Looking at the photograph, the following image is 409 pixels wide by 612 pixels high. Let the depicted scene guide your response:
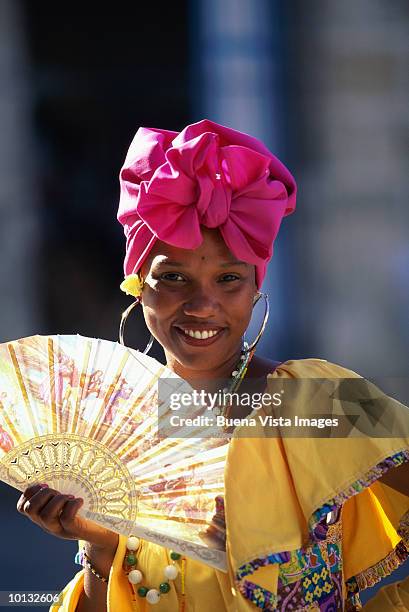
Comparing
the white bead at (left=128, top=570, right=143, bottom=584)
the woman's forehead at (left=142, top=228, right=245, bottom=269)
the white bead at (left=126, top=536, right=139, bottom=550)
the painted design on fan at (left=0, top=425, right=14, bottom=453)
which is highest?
the woman's forehead at (left=142, top=228, right=245, bottom=269)

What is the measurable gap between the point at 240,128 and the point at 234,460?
3472mm

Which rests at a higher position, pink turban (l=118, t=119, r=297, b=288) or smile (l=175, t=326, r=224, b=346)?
pink turban (l=118, t=119, r=297, b=288)

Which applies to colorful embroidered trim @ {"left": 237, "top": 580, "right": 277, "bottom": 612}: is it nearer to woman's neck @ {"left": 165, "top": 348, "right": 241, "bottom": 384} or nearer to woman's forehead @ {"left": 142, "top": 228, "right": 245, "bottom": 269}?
woman's neck @ {"left": 165, "top": 348, "right": 241, "bottom": 384}

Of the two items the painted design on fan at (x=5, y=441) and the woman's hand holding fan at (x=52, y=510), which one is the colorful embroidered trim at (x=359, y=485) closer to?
the woman's hand holding fan at (x=52, y=510)

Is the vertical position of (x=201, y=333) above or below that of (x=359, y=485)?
above

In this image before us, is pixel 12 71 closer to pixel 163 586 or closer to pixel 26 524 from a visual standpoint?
pixel 26 524

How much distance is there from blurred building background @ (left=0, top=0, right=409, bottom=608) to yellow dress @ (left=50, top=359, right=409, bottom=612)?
10.4 ft

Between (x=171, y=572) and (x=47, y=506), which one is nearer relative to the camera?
(x=47, y=506)

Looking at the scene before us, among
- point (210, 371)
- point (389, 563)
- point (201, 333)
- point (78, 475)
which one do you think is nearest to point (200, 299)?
point (201, 333)

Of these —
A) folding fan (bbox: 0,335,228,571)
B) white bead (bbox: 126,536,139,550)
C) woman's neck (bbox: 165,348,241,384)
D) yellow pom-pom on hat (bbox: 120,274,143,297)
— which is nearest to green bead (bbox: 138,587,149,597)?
white bead (bbox: 126,536,139,550)

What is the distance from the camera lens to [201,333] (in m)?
2.66

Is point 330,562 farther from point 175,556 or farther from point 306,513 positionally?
point 175,556

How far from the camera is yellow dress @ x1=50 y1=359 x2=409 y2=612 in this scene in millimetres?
2471

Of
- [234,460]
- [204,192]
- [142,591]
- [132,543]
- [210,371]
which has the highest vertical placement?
[204,192]
